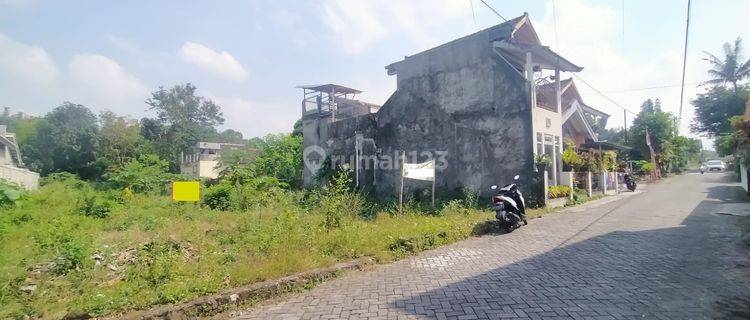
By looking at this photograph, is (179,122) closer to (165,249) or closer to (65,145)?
(65,145)

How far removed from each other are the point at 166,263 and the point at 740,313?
22.7 feet

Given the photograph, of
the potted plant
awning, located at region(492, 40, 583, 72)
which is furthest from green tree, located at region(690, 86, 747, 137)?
the potted plant

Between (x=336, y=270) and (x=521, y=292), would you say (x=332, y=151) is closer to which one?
(x=336, y=270)

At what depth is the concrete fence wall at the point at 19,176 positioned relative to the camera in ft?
52.6

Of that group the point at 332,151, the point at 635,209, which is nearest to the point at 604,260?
the point at 635,209

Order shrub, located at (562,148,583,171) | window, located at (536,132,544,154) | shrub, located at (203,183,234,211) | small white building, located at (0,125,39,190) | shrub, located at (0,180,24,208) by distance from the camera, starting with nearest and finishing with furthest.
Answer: shrub, located at (0,180,24,208) < window, located at (536,132,544,154) < shrub, located at (203,183,234,211) < shrub, located at (562,148,583,171) < small white building, located at (0,125,39,190)

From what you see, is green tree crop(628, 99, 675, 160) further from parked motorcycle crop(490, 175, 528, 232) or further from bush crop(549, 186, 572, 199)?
parked motorcycle crop(490, 175, 528, 232)

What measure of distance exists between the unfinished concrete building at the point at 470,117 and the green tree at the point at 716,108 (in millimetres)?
26626

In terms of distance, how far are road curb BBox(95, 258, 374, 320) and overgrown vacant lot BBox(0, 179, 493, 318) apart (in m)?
0.19

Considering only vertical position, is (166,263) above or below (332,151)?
below

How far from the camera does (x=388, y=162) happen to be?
16.5m

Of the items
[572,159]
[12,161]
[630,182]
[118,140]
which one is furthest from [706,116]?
[12,161]

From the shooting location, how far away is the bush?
1245 centimetres

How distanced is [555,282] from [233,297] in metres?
4.09
